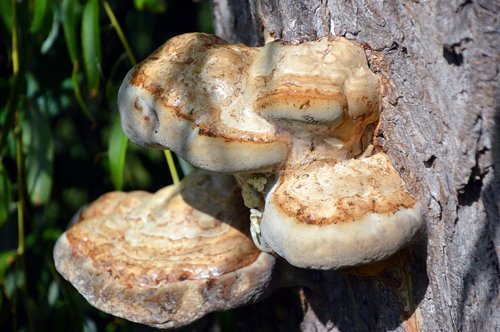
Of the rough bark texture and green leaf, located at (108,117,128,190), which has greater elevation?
the rough bark texture

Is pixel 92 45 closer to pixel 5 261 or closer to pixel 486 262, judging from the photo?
pixel 5 261

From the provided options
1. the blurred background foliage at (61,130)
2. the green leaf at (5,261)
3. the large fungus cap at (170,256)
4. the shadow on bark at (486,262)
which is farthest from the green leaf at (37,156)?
the shadow on bark at (486,262)

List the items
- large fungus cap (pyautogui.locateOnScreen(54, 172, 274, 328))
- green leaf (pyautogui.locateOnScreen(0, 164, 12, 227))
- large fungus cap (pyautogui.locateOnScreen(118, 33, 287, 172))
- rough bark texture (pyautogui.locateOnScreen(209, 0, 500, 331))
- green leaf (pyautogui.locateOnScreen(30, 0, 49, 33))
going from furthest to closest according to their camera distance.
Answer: green leaf (pyautogui.locateOnScreen(0, 164, 12, 227)) → green leaf (pyautogui.locateOnScreen(30, 0, 49, 33)) → large fungus cap (pyautogui.locateOnScreen(54, 172, 274, 328)) → large fungus cap (pyautogui.locateOnScreen(118, 33, 287, 172)) → rough bark texture (pyautogui.locateOnScreen(209, 0, 500, 331))

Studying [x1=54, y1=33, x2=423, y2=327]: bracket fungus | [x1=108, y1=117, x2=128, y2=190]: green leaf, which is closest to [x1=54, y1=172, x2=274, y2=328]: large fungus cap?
[x1=54, y1=33, x2=423, y2=327]: bracket fungus

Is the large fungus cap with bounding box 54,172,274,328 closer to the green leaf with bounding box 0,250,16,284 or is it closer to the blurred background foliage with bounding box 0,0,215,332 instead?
the blurred background foliage with bounding box 0,0,215,332

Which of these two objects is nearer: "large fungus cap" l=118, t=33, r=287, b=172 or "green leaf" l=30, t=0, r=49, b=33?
"large fungus cap" l=118, t=33, r=287, b=172

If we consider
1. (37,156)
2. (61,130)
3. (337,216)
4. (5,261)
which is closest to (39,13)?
(37,156)
